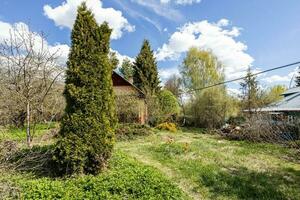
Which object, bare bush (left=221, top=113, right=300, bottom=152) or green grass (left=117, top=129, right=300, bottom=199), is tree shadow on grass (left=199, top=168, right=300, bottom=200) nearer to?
green grass (left=117, top=129, right=300, bottom=199)

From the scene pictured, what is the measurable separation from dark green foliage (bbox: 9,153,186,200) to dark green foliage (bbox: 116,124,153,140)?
26.2 feet

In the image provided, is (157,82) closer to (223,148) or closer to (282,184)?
(223,148)

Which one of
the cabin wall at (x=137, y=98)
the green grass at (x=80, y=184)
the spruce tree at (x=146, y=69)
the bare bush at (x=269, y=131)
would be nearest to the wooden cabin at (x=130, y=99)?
the cabin wall at (x=137, y=98)

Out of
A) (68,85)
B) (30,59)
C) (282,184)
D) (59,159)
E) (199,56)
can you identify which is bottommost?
(282,184)

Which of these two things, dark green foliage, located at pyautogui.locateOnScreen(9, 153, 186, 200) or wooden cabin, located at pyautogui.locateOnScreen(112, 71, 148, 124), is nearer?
dark green foliage, located at pyautogui.locateOnScreen(9, 153, 186, 200)

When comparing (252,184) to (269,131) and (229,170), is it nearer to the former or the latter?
(229,170)

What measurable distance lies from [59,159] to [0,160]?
1.16 m

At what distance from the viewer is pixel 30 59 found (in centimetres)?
838

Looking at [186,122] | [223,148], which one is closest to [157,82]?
[186,122]

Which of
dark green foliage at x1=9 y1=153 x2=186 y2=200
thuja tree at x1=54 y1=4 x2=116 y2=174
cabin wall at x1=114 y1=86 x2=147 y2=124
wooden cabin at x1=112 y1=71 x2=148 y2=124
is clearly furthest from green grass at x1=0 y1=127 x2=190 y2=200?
cabin wall at x1=114 y1=86 x2=147 y2=124

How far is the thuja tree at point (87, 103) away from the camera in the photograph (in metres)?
6.27

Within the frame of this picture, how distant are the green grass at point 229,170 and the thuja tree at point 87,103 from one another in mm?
2177

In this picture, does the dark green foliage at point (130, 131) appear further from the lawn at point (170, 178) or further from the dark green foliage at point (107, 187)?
the dark green foliage at point (107, 187)

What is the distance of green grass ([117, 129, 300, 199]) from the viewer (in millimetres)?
6609
